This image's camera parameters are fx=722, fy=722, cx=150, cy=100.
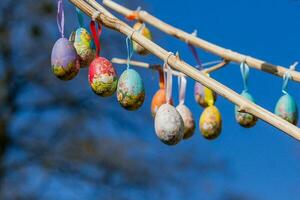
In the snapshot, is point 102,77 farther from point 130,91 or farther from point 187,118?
point 187,118

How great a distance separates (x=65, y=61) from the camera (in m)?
0.65

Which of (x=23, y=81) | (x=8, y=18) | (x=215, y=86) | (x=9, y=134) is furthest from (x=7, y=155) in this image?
(x=215, y=86)

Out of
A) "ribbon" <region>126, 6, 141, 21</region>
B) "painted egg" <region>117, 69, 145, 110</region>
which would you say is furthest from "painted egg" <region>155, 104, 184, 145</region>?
"ribbon" <region>126, 6, 141, 21</region>

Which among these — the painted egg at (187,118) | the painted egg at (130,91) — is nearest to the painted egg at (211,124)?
the painted egg at (187,118)

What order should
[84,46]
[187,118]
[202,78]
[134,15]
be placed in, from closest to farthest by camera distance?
[202,78] < [84,46] < [187,118] < [134,15]

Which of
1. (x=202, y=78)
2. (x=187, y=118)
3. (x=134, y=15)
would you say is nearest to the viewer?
(x=202, y=78)

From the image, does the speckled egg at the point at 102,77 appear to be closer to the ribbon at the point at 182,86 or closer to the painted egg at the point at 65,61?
the painted egg at the point at 65,61

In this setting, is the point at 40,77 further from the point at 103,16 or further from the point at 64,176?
the point at 103,16

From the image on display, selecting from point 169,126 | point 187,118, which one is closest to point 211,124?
point 187,118

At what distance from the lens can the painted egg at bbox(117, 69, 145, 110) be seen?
66 centimetres

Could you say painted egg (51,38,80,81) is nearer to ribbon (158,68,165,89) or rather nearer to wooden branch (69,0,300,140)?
wooden branch (69,0,300,140)

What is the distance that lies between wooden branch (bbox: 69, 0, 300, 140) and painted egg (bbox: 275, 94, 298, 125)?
0.23 metres

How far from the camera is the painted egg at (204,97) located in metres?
0.86

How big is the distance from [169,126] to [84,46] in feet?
0.39
